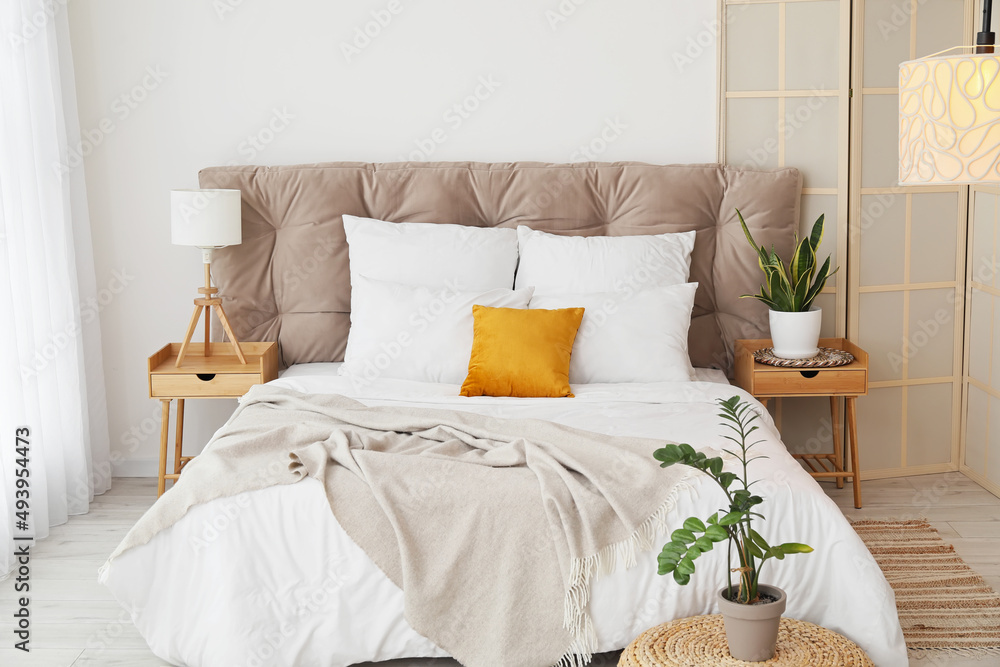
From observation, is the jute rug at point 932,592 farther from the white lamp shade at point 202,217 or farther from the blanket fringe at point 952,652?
the white lamp shade at point 202,217

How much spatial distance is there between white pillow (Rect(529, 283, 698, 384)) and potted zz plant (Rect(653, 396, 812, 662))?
1.19m

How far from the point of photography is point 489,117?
3.88 m

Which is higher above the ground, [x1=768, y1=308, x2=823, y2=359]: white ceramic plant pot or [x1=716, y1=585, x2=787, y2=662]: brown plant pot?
[x1=768, y1=308, x2=823, y2=359]: white ceramic plant pot

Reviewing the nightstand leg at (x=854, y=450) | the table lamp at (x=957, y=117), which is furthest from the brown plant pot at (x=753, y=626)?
the nightstand leg at (x=854, y=450)

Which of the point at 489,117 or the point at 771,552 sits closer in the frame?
the point at 771,552

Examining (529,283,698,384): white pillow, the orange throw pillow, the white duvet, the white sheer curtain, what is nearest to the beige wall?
(529,283,698,384): white pillow

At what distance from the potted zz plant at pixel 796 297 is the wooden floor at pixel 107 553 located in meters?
0.69

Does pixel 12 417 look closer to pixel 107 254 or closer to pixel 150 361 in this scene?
pixel 150 361

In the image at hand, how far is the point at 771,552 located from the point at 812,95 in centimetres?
241

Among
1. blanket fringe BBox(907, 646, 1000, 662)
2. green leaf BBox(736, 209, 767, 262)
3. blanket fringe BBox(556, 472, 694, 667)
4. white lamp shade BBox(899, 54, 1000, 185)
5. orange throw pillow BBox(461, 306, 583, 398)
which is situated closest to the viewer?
white lamp shade BBox(899, 54, 1000, 185)

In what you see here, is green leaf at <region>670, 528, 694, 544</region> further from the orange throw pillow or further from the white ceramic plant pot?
the white ceramic plant pot

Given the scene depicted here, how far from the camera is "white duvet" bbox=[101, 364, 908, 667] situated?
2.28 meters

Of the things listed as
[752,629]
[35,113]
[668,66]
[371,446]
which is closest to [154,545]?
[371,446]

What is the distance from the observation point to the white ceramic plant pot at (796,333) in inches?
137
